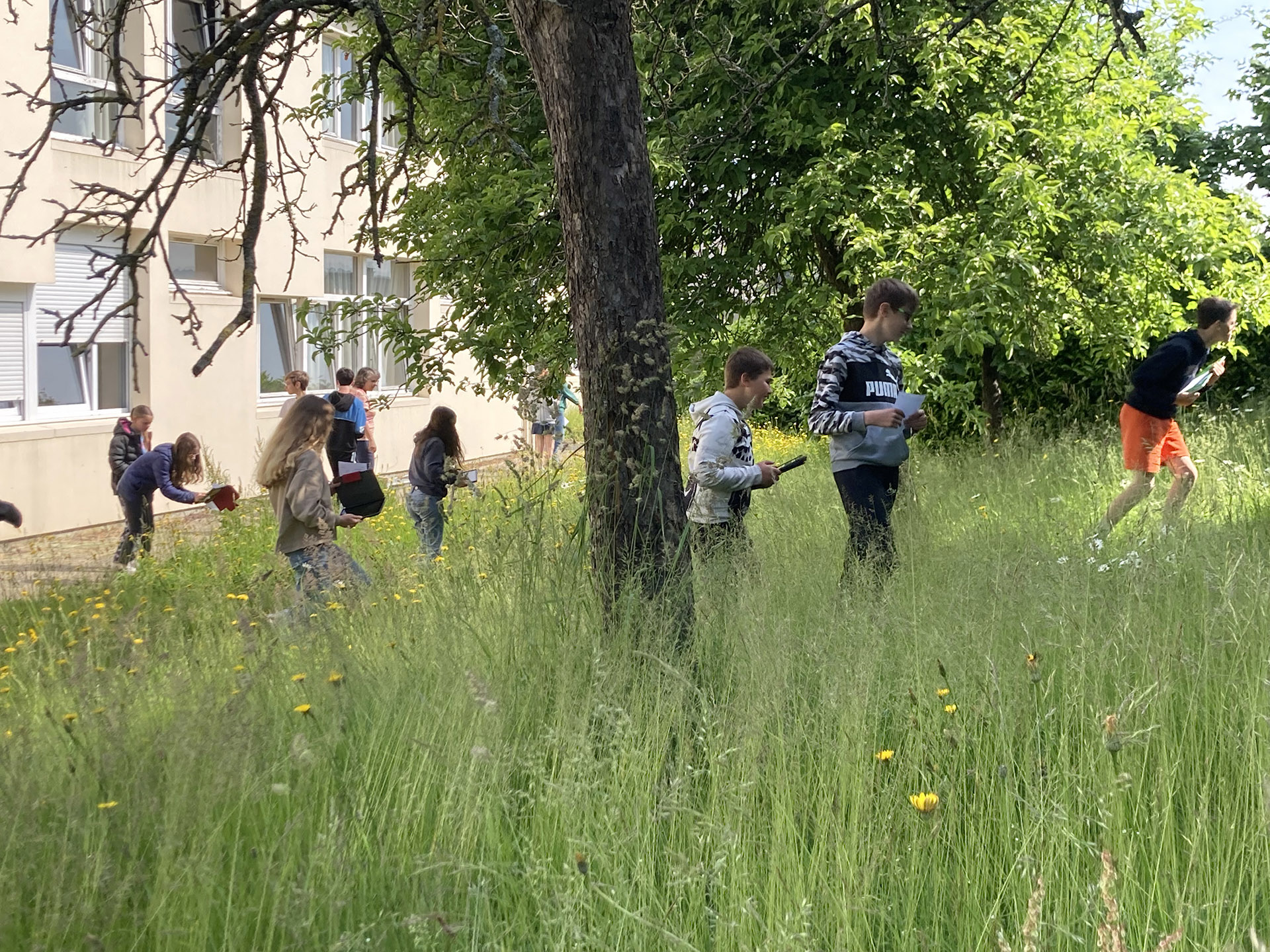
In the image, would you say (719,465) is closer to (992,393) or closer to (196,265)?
(992,393)

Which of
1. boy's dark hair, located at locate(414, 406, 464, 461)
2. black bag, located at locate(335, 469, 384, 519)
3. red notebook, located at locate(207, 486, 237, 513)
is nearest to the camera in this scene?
red notebook, located at locate(207, 486, 237, 513)

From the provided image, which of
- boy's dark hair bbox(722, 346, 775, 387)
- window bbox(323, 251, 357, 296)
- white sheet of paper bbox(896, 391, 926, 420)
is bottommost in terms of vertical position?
white sheet of paper bbox(896, 391, 926, 420)

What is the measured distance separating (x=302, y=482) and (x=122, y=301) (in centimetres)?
1025

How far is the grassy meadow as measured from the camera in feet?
7.53

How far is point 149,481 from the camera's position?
10336mm

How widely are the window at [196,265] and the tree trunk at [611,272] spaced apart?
13.5 metres

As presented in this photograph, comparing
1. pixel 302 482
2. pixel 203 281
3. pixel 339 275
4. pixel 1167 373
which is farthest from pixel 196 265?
pixel 1167 373

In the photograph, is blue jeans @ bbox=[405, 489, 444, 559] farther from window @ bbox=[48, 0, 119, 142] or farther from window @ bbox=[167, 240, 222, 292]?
window @ bbox=[167, 240, 222, 292]

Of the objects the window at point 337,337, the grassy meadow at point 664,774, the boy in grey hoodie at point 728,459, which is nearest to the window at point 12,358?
the window at point 337,337

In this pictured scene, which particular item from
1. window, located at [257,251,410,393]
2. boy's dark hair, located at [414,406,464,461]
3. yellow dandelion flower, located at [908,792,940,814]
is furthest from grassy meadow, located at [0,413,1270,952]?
window, located at [257,251,410,393]

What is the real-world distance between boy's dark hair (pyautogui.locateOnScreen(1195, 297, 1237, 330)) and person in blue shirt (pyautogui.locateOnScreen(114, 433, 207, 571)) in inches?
309

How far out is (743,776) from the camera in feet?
8.93

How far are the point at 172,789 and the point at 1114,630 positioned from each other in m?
2.59

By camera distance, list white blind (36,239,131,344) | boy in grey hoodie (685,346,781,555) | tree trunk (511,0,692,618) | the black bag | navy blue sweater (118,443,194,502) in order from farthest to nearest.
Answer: white blind (36,239,131,344)
navy blue sweater (118,443,194,502)
the black bag
boy in grey hoodie (685,346,781,555)
tree trunk (511,0,692,618)
